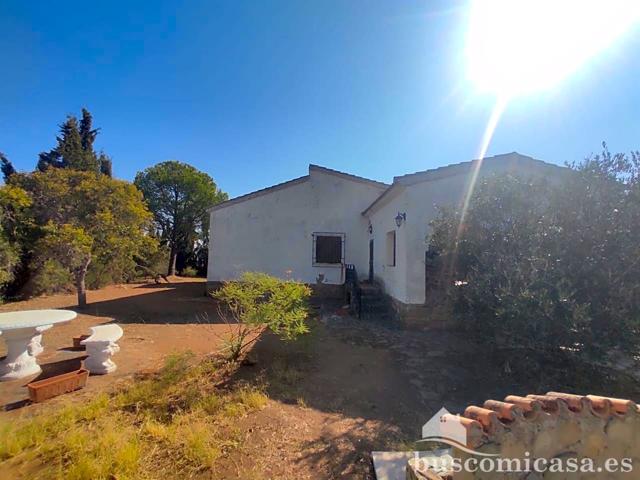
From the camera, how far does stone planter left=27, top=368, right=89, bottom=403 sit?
468 centimetres

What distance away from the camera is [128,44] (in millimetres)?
7500

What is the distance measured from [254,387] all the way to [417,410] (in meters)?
2.59

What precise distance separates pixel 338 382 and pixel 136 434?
3121 mm

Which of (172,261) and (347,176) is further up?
(347,176)

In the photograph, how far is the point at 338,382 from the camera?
5.52 meters

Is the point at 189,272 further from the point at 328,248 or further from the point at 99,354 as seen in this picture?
the point at 99,354

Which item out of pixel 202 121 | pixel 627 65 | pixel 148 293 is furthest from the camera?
pixel 148 293

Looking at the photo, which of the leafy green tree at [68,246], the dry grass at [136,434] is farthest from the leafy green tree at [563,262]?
the leafy green tree at [68,246]

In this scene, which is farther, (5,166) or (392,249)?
(5,166)

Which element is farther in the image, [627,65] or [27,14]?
[27,14]

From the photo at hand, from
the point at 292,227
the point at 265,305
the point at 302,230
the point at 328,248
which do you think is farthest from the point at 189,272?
the point at 265,305

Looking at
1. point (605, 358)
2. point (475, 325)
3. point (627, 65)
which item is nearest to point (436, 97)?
point (627, 65)

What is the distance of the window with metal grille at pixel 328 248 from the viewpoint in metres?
14.1

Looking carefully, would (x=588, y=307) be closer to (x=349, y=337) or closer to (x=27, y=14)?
(x=349, y=337)
